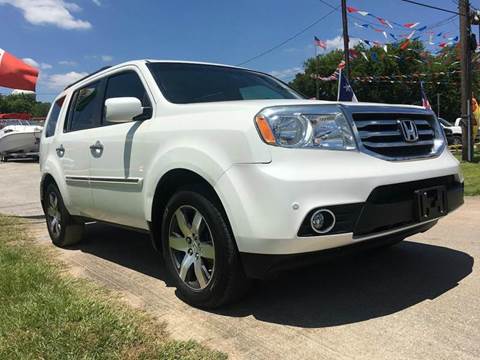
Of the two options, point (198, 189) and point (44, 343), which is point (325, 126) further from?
point (44, 343)

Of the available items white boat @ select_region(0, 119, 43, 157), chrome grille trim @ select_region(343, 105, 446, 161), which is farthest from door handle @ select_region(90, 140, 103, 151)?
white boat @ select_region(0, 119, 43, 157)

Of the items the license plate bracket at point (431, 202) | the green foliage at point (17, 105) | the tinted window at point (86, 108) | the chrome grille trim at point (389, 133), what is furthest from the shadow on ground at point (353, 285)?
the green foliage at point (17, 105)

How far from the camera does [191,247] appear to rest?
356 cm

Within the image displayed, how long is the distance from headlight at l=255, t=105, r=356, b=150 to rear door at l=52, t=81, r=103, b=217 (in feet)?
7.46

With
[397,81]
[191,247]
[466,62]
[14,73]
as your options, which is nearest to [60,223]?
[191,247]

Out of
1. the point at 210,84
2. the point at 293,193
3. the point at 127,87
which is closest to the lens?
the point at 293,193

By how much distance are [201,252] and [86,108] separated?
8.02 ft

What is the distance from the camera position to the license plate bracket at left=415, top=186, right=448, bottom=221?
10.8ft

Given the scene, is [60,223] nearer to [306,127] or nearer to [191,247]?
[191,247]

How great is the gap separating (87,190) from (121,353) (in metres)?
2.30

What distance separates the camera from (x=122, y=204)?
14.0 ft

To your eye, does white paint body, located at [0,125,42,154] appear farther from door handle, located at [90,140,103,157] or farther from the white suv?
the white suv

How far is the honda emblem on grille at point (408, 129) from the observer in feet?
11.3

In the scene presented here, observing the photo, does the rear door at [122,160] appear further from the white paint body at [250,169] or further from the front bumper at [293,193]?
the front bumper at [293,193]
